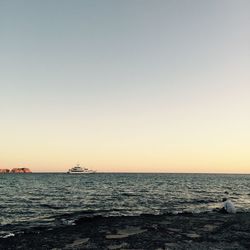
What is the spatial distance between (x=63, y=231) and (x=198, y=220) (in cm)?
1114

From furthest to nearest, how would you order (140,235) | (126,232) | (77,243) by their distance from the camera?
(126,232), (140,235), (77,243)

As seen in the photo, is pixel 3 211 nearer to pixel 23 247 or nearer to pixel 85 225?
pixel 85 225

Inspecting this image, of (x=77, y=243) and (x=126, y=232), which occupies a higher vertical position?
(x=126, y=232)

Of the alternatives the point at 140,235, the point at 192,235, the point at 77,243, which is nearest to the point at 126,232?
the point at 140,235

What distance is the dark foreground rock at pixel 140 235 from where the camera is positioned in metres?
17.7

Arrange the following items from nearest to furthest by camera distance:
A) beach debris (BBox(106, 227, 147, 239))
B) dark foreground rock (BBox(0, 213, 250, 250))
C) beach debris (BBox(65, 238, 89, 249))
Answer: beach debris (BBox(65, 238, 89, 249)), dark foreground rock (BBox(0, 213, 250, 250)), beach debris (BBox(106, 227, 147, 239))

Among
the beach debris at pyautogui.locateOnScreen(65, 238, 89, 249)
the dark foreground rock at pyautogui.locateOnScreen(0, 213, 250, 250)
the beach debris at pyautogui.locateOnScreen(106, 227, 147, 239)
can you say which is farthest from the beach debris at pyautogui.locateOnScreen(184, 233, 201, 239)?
the beach debris at pyautogui.locateOnScreen(65, 238, 89, 249)

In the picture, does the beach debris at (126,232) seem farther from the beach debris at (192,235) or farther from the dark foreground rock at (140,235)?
the beach debris at (192,235)

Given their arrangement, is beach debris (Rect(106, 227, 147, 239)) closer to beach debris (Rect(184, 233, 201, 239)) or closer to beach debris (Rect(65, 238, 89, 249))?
beach debris (Rect(65, 238, 89, 249))

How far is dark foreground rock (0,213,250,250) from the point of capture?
58.0 feet

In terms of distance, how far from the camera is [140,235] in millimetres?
20125

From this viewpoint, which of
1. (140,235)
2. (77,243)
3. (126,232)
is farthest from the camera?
(126,232)

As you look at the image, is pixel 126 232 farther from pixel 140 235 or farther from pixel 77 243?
pixel 77 243

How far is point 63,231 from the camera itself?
22.0m
